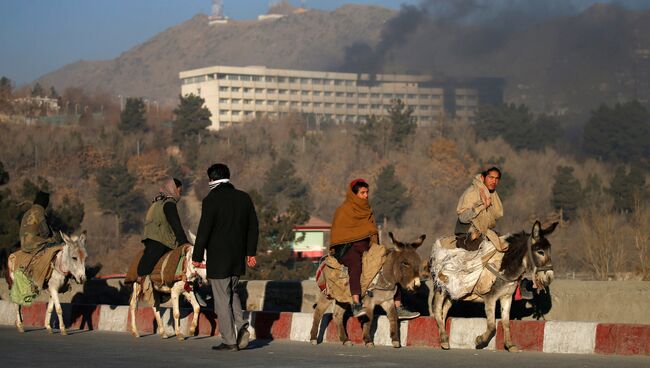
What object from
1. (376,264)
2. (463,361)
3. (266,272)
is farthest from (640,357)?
(266,272)

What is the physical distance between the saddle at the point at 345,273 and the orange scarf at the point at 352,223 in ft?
0.73

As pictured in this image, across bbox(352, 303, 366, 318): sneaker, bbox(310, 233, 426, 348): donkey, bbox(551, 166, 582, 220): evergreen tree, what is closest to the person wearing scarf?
bbox(352, 303, 366, 318): sneaker

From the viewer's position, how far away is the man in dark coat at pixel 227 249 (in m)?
15.5

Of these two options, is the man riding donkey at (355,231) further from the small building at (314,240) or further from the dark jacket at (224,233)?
the small building at (314,240)

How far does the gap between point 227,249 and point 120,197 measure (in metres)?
120

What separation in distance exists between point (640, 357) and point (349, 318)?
160 inches

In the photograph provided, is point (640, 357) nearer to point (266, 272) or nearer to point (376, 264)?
point (376, 264)

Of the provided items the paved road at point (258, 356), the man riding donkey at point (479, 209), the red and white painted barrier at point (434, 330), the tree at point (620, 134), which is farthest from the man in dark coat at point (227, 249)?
the tree at point (620, 134)

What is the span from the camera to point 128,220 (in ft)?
439

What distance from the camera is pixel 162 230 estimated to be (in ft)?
62.8

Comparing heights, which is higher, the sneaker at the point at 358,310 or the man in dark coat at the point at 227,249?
the man in dark coat at the point at 227,249

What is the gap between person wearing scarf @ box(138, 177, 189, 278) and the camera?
18.9 metres

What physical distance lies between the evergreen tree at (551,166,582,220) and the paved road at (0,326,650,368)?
371 feet

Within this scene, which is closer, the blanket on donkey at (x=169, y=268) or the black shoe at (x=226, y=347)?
the black shoe at (x=226, y=347)
